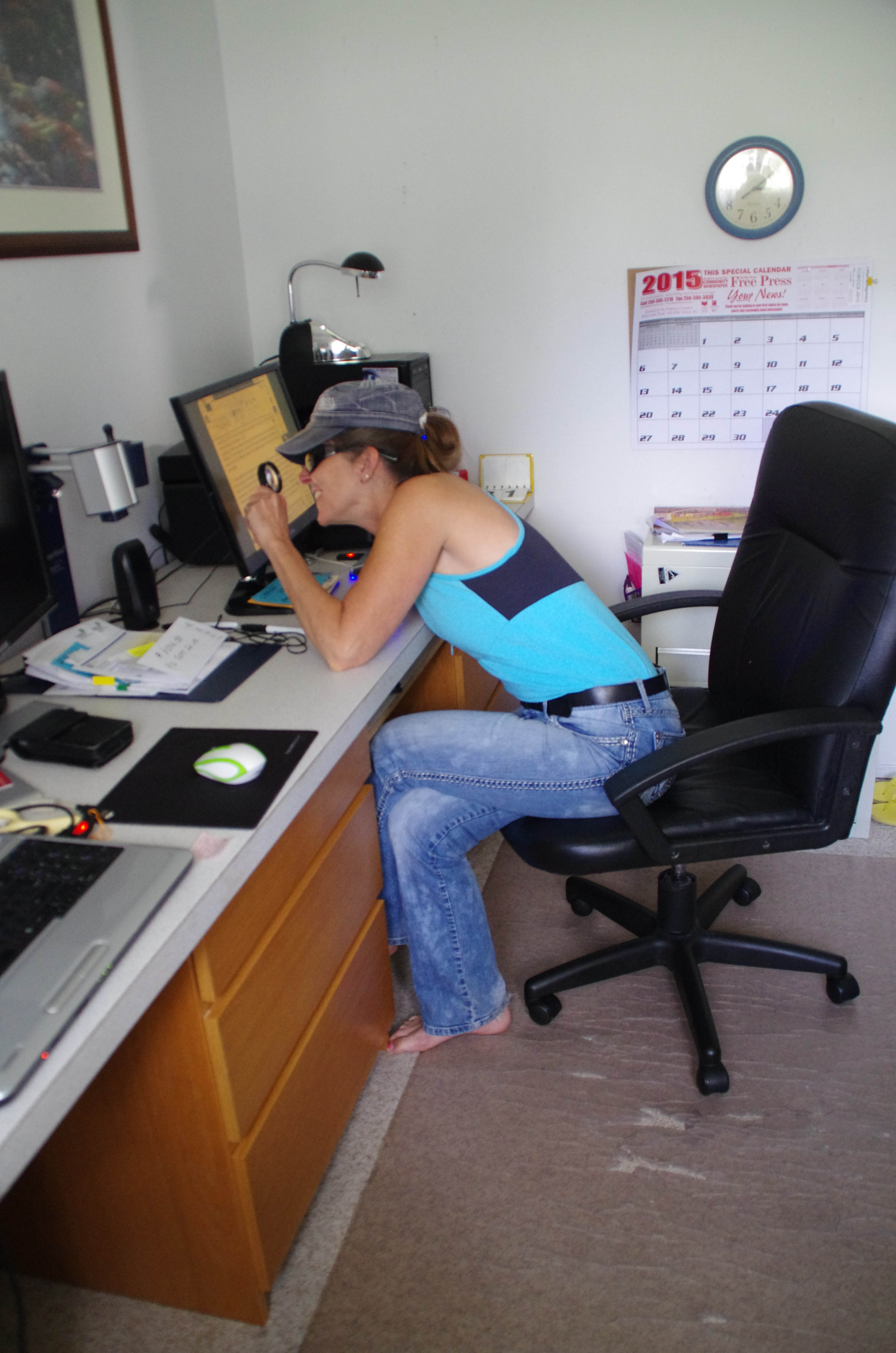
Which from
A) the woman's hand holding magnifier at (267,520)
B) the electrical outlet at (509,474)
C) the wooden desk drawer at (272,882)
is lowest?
the wooden desk drawer at (272,882)

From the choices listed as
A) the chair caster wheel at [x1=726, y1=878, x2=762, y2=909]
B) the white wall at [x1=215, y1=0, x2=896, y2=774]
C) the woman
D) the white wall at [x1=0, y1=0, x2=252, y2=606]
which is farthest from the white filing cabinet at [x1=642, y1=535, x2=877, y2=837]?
the white wall at [x1=0, y1=0, x2=252, y2=606]

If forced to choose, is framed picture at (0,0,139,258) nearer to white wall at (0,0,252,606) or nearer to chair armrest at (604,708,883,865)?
white wall at (0,0,252,606)

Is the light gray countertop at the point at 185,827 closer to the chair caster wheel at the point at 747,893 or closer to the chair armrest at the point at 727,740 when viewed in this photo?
the chair armrest at the point at 727,740

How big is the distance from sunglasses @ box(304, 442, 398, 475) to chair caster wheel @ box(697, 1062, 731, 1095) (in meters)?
1.17

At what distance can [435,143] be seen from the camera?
2508 millimetres

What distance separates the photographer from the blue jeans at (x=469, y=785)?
5.38ft

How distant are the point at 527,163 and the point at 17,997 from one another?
91.1 inches

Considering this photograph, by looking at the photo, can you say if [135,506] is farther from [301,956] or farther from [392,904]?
[301,956]

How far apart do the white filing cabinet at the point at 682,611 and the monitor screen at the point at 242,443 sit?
2.74ft

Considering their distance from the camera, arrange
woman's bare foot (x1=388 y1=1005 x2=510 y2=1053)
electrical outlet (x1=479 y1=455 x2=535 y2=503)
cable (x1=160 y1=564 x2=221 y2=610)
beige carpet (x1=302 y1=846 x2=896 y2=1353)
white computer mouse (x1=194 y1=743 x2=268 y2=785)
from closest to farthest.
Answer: white computer mouse (x1=194 y1=743 x2=268 y2=785) → beige carpet (x1=302 y1=846 x2=896 y2=1353) → woman's bare foot (x1=388 y1=1005 x2=510 y2=1053) → cable (x1=160 y1=564 x2=221 y2=610) → electrical outlet (x1=479 y1=455 x2=535 y2=503)

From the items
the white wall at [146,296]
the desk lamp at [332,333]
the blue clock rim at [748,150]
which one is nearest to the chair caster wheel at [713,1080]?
the white wall at [146,296]

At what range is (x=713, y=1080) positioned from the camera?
66.1 inches

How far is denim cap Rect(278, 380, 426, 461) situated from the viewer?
167 cm

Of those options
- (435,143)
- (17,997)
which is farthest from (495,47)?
(17,997)
